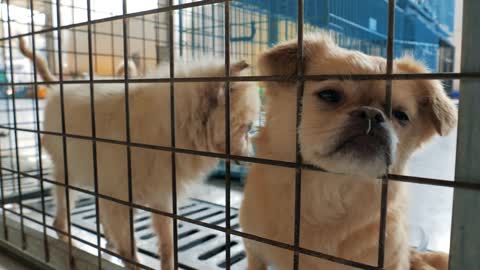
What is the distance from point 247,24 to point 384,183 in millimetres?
1841

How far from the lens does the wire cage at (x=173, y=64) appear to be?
997mm

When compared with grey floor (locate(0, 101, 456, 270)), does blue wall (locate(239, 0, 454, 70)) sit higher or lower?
higher

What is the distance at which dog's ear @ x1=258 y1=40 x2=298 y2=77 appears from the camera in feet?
3.32

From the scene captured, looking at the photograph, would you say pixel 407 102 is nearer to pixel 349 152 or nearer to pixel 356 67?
pixel 356 67

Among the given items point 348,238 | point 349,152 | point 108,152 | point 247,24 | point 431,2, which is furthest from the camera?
point 247,24

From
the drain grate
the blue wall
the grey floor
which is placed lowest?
the drain grate

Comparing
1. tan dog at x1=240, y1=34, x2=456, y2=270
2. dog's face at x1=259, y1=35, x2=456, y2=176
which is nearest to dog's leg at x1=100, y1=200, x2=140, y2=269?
tan dog at x1=240, y1=34, x2=456, y2=270

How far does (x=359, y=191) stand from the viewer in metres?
1.11

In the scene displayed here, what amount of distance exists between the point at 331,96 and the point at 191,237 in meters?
1.27

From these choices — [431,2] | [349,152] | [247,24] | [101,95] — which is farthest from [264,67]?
[431,2]

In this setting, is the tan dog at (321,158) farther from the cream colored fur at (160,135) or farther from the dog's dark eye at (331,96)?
the cream colored fur at (160,135)

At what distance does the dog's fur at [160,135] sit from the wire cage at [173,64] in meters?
0.07

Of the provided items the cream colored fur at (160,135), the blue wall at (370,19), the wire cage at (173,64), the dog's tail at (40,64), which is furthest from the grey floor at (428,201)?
the dog's tail at (40,64)

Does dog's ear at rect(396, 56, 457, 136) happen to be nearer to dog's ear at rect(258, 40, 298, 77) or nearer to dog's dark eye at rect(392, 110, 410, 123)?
dog's dark eye at rect(392, 110, 410, 123)
